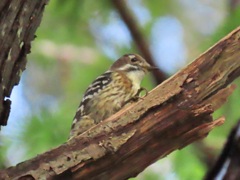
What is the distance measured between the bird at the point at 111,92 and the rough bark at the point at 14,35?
956mm

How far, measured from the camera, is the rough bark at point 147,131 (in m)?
2.37

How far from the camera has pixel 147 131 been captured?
2.49 meters

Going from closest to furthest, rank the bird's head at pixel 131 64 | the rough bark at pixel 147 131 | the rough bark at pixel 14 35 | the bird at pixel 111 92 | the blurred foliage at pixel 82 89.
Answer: the rough bark at pixel 14 35
the rough bark at pixel 147 131
the bird at pixel 111 92
the blurred foliage at pixel 82 89
the bird's head at pixel 131 64

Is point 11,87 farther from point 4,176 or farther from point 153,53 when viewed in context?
point 153,53

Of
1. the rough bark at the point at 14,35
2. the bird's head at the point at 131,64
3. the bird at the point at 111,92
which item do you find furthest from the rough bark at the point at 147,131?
the bird's head at the point at 131,64

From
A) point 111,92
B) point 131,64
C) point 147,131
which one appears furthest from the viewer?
point 131,64

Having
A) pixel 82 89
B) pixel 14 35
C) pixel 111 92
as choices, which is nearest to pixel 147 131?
pixel 14 35

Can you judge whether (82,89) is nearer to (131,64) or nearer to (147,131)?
(131,64)

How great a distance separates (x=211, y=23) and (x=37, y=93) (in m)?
2.70

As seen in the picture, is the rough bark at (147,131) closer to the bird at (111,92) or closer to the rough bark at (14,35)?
the rough bark at (14,35)

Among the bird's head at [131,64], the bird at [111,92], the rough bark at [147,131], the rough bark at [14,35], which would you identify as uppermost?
the bird's head at [131,64]

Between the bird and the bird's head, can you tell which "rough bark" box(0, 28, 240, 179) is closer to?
the bird

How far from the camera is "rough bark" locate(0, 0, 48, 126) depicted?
2215 millimetres

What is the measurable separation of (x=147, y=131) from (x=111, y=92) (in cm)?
129
